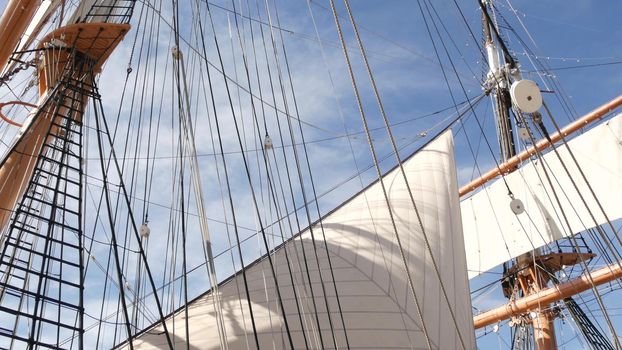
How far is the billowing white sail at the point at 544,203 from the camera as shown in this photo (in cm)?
1698

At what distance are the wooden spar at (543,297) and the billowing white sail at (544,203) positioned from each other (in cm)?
136

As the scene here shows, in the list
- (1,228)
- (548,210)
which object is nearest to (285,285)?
(1,228)

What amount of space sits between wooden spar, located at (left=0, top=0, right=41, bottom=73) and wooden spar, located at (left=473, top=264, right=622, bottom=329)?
11.1 m

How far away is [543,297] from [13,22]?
13734 mm

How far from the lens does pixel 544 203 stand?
18.1 m

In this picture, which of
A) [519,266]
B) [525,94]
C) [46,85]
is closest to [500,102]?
[519,266]

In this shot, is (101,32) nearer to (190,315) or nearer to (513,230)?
(190,315)

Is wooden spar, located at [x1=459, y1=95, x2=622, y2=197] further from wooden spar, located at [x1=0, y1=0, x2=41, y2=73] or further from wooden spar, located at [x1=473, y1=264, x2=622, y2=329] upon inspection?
wooden spar, located at [x1=0, y1=0, x2=41, y2=73]

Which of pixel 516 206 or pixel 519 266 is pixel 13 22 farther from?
pixel 519 266

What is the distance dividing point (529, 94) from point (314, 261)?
376 centimetres

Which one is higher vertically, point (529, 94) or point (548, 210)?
point (548, 210)

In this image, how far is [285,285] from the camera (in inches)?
274

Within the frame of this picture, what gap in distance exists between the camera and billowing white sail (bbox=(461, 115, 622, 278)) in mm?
16984

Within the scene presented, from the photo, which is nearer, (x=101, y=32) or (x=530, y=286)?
(x=101, y=32)
